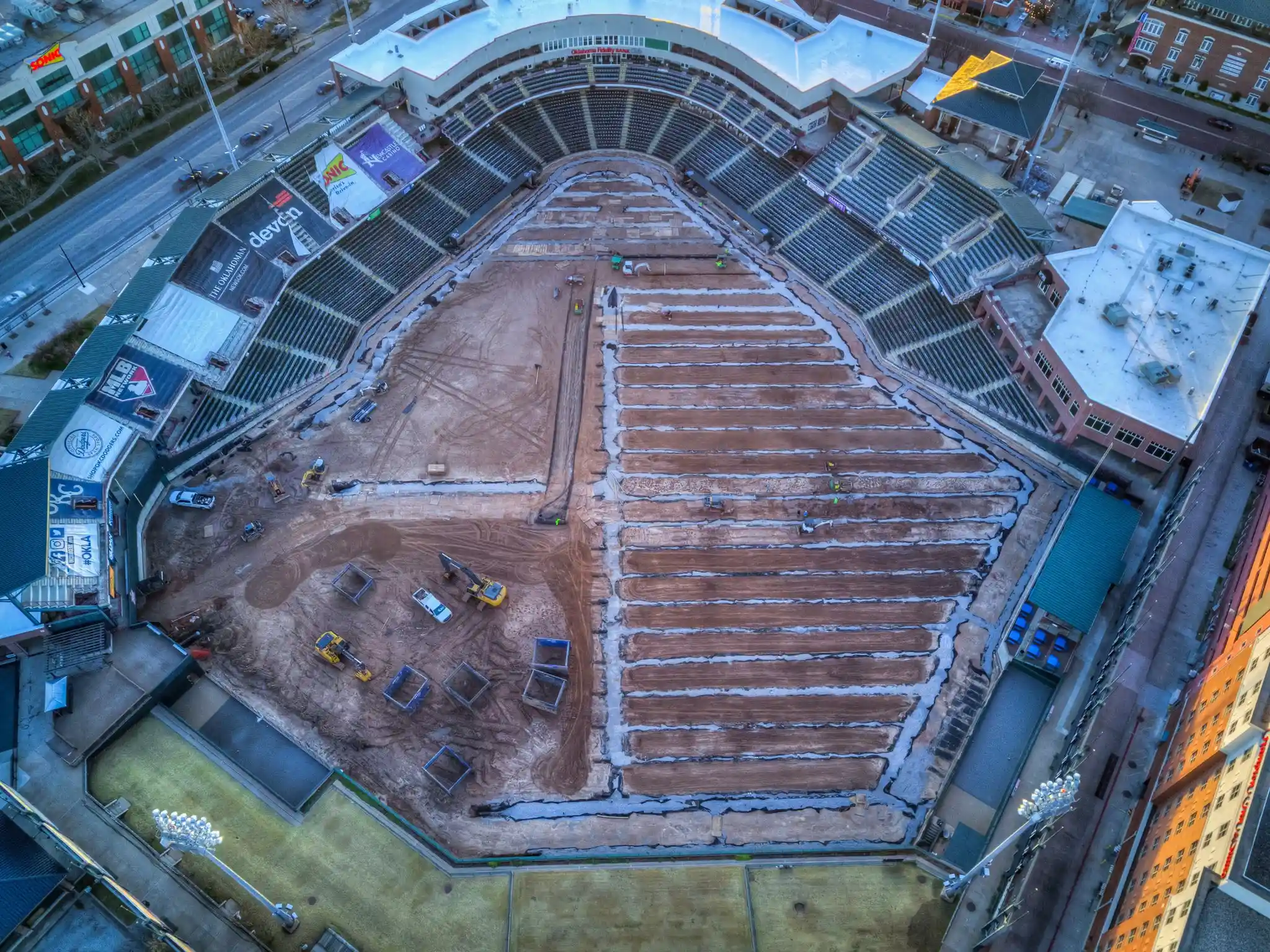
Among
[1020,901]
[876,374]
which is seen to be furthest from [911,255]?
[1020,901]

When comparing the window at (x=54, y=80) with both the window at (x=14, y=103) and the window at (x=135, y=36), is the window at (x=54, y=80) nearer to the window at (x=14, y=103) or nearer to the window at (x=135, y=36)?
the window at (x=14, y=103)

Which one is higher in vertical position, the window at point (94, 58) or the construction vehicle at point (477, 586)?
the window at point (94, 58)

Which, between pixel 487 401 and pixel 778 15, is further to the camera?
pixel 778 15

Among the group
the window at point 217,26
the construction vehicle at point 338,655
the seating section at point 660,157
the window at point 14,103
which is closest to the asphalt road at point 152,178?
the window at point 217,26

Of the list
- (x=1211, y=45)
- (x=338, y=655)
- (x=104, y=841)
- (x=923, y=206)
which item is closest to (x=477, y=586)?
(x=338, y=655)

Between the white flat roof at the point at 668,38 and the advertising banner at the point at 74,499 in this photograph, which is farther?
the white flat roof at the point at 668,38

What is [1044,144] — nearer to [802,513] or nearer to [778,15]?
[778,15]

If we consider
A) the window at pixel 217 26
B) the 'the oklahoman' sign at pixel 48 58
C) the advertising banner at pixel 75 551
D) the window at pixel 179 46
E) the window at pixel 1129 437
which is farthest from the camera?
the window at pixel 217 26
